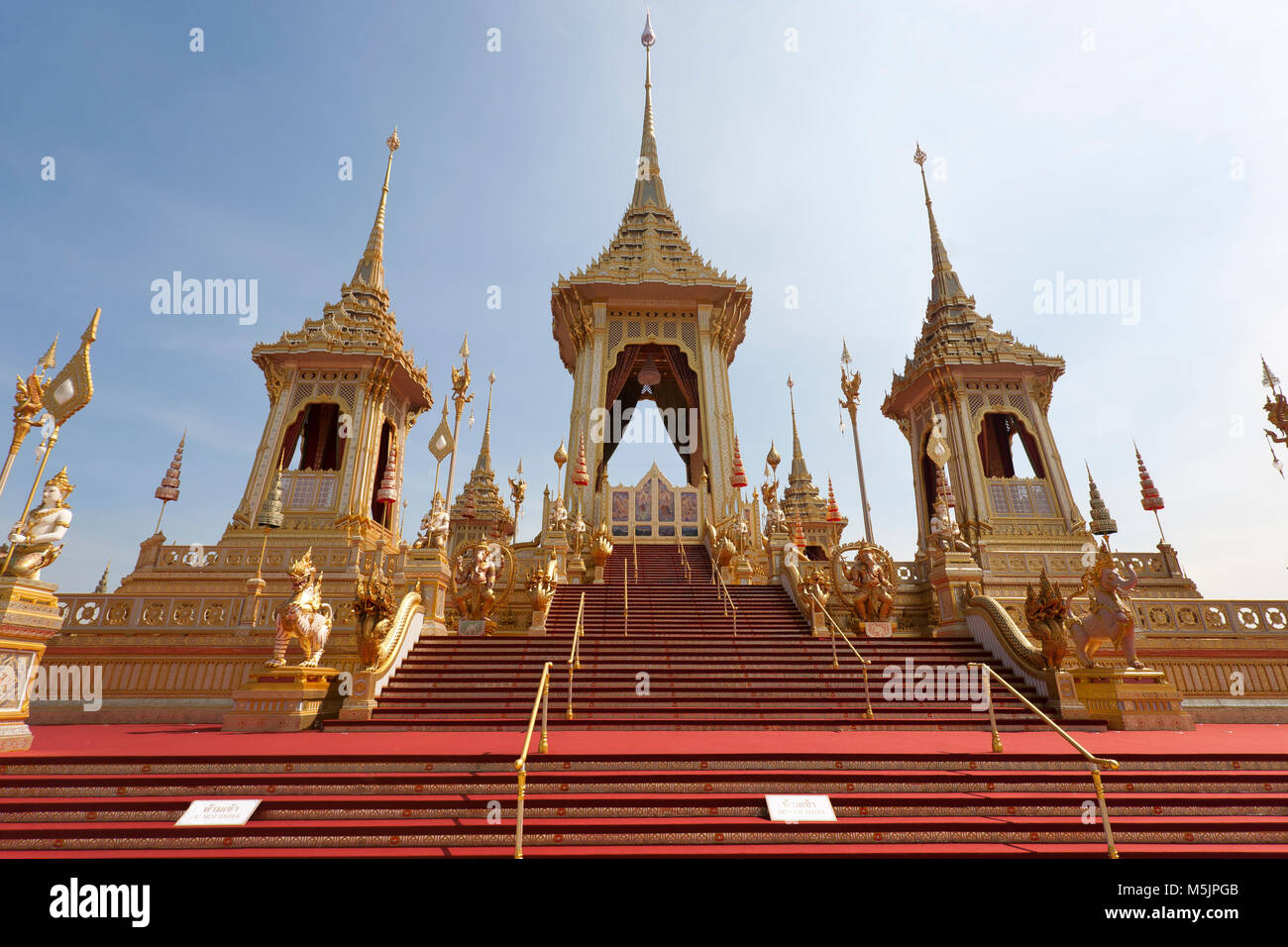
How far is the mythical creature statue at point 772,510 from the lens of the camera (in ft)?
61.5

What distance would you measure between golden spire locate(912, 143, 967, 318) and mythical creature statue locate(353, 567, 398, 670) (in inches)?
1395

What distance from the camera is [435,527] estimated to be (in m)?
13.8

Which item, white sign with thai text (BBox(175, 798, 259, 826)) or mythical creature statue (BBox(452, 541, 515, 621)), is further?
mythical creature statue (BBox(452, 541, 515, 621))

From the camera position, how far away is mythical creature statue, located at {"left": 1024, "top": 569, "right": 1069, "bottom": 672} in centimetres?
909

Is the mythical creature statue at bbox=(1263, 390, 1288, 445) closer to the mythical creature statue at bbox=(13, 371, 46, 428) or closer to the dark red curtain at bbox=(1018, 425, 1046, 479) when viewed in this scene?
the dark red curtain at bbox=(1018, 425, 1046, 479)

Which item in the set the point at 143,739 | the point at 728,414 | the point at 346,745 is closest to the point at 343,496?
the point at 728,414

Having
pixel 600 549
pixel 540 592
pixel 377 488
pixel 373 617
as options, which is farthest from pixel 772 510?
pixel 377 488

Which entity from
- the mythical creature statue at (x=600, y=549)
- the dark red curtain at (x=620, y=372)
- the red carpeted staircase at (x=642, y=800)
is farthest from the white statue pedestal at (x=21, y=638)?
the dark red curtain at (x=620, y=372)

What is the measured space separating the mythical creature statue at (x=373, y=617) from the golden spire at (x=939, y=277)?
116 ft

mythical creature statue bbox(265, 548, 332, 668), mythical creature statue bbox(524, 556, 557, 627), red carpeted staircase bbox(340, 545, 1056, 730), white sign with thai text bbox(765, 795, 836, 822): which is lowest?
white sign with thai text bbox(765, 795, 836, 822)

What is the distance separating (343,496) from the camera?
87.5 ft

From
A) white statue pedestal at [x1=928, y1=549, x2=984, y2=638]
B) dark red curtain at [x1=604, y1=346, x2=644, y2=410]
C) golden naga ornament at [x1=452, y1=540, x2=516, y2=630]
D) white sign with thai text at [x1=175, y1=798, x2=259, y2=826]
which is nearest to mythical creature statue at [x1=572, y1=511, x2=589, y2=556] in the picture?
golden naga ornament at [x1=452, y1=540, x2=516, y2=630]

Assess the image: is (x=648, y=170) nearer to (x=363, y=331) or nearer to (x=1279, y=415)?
(x=363, y=331)
